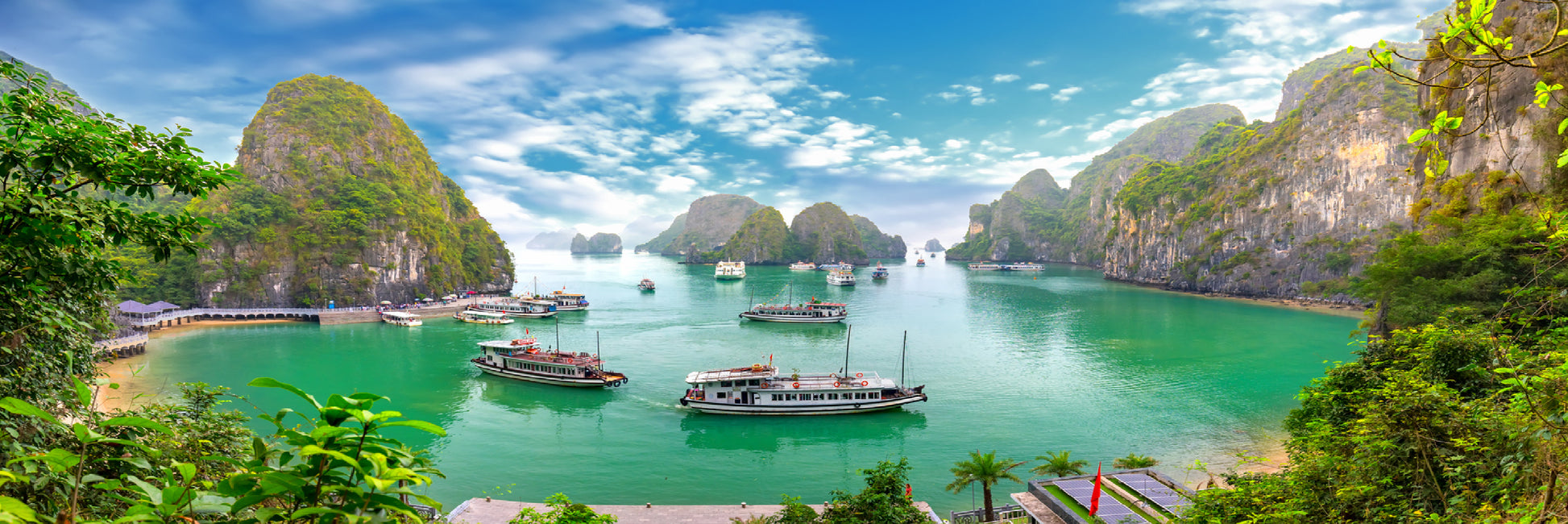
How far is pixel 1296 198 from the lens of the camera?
91.9 meters

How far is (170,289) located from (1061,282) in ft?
440

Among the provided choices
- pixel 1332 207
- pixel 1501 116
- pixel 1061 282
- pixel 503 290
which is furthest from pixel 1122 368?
pixel 503 290

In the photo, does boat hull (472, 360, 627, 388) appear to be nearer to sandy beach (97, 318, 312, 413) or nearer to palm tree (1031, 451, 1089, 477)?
sandy beach (97, 318, 312, 413)

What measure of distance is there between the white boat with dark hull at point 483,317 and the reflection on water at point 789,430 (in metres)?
40.7

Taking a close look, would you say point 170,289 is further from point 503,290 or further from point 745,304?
point 745,304

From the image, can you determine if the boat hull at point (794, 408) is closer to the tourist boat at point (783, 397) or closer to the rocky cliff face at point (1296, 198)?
the tourist boat at point (783, 397)

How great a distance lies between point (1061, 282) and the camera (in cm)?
12150

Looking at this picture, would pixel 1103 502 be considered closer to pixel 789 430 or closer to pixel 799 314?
pixel 789 430

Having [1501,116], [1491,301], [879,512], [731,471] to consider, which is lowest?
[731,471]

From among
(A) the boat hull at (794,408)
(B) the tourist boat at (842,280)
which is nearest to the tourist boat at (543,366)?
(A) the boat hull at (794,408)

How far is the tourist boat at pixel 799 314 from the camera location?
6962 cm

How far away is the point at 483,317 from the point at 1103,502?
214 ft

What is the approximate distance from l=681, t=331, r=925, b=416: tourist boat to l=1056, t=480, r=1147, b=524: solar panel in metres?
13.6

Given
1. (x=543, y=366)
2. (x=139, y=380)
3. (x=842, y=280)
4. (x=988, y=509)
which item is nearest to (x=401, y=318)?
(x=139, y=380)
